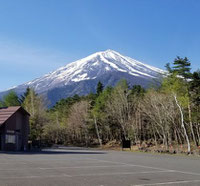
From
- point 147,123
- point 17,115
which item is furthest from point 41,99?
point 147,123

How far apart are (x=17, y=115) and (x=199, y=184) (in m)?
30.3

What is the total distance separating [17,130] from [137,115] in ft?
65.2

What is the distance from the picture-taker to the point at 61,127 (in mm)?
63188

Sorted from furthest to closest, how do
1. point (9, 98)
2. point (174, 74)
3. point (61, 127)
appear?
point (9, 98)
point (61, 127)
point (174, 74)

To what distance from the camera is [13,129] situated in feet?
113

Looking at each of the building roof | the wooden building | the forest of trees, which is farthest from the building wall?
the forest of trees

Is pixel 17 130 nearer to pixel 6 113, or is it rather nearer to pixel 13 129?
pixel 13 129

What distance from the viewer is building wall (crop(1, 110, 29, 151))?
3297 cm

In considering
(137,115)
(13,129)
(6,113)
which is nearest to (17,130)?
(13,129)

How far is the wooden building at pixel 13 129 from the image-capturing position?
32.8m

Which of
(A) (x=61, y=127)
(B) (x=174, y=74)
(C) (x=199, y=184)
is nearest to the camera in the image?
(C) (x=199, y=184)

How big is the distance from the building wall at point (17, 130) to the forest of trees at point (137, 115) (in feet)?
25.8

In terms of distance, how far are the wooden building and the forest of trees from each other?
798cm

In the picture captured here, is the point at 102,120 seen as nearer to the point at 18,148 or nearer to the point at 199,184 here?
the point at 18,148
